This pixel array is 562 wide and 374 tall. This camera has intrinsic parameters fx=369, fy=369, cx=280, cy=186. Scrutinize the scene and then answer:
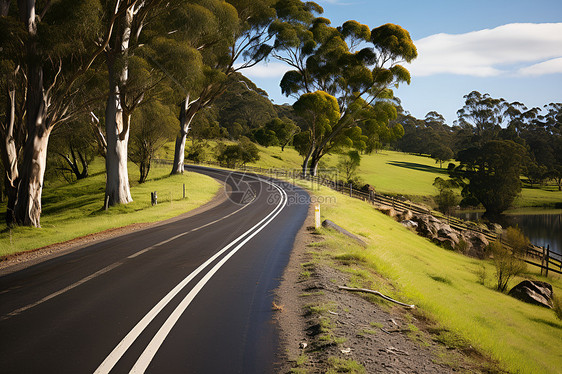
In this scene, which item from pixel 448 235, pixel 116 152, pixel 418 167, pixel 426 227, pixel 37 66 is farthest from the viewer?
pixel 418 167

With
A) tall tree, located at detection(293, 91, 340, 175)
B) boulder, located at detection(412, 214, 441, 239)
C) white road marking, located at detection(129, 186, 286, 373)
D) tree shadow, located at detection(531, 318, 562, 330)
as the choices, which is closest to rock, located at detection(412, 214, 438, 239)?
boulder, located at detection(412, 214, 441, 239)

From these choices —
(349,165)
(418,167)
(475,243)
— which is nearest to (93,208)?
(475,243)

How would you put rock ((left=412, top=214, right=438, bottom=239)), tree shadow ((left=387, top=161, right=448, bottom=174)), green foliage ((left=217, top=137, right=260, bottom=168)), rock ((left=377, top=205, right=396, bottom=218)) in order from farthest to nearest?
tree shadow ((left=387, top=161, right=448, bottom=174)) < green foliage ((left=217, top=137, right=260, bottom=168)) < rock ((left=377, top=205, right=396, bottom=218)) < rock ((left=412, top=214, right=438, bottom=239))

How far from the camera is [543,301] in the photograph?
17016mm

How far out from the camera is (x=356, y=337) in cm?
541

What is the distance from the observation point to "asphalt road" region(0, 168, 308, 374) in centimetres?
457

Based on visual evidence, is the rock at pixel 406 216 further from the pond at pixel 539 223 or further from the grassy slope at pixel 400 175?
the grassy slope at pixel 400 175

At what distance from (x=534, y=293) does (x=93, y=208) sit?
2914cm

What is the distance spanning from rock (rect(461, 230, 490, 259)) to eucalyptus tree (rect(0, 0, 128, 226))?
2970 cm

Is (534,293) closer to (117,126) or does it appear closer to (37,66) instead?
(117,126)

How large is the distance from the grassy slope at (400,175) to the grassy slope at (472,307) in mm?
45708

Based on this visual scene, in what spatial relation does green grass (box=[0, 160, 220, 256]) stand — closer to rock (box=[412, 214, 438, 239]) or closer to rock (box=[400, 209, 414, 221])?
rock (box=[400, 209, 414, 221])

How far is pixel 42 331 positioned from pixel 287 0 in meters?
44.1

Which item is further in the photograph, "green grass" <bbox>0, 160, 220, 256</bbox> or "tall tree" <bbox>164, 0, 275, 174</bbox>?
"tall tree" <bbox>164, 0, 275, 174</bbox>
